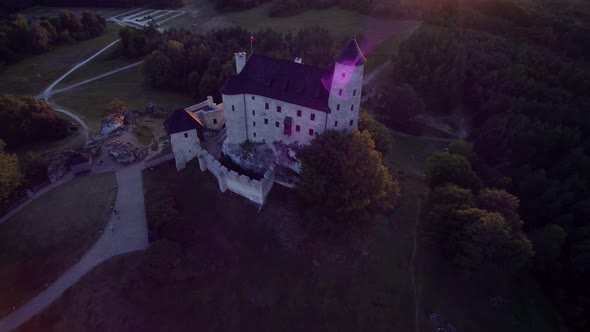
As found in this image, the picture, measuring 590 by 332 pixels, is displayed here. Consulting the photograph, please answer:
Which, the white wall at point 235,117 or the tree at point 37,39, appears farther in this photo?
the tree at point 37,39

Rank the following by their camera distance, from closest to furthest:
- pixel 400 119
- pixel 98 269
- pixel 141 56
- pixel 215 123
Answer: pixel 98 269 < pixel 215 123 < pixel 400 119 < pixel 141 56

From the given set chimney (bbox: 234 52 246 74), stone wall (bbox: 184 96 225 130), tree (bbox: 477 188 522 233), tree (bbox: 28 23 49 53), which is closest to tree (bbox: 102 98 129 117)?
stone wall (bbox: 184 96 225 130)

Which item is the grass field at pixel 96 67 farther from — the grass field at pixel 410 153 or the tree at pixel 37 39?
the grass field at pixel 410 153

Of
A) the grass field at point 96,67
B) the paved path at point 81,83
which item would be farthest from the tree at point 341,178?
the grass field at point 96,67

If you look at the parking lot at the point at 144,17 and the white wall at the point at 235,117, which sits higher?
the parking lot at the point at 144,17

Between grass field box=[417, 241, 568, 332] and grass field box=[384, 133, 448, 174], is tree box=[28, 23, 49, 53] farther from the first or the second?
grass field box=[417, 241, 568, 332]

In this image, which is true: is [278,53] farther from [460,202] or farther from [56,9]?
[56,9]

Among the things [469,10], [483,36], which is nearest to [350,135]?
[483,36]

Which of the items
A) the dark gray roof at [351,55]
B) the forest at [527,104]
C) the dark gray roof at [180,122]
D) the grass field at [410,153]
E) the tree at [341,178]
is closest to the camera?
the dark gray roof at [351,55]
